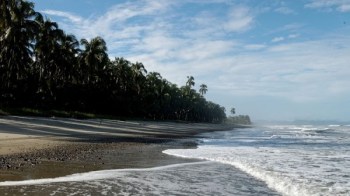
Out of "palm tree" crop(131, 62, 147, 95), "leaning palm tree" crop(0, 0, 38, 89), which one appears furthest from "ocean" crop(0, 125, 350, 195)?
"palm tree" crop(131, 62, 147, 95)

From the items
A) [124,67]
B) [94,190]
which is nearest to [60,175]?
[94,190]

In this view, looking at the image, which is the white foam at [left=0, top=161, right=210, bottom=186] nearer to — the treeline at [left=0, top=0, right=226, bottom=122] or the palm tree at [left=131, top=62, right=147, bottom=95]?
the treeline at [left=0, top=0, right=226, bottom=122]

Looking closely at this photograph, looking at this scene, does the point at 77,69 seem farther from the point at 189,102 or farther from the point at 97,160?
the point at 189,102

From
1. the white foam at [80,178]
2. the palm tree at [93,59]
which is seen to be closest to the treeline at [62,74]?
the palm tree at [93,59]

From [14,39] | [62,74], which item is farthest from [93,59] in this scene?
[14,39]

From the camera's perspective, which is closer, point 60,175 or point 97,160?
point 60,175

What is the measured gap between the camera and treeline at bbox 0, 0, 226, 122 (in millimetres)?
48438

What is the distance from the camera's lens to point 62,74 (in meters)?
64.7

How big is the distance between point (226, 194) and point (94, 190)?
3.45 m

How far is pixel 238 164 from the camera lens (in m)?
17.0

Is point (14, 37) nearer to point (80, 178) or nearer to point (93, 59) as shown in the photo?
point (93, 59)

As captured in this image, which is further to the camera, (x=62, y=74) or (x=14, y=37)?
(x=62, y=74)

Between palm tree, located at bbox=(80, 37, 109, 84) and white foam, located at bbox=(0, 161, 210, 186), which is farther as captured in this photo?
palm tree, located at bbox=(80, 37, 109, 84)

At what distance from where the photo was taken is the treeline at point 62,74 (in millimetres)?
48438
